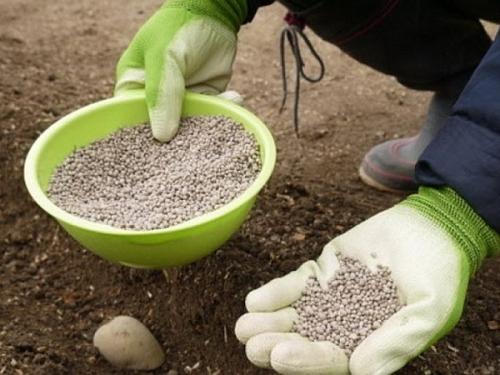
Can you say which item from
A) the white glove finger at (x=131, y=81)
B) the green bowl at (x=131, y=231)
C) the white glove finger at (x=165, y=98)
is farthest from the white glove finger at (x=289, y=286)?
the white glove finger at (x=131, y=81)

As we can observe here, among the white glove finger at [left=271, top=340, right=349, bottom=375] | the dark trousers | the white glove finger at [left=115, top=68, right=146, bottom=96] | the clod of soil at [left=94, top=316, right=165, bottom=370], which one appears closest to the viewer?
the white glove finger at [left=271, top=340, right=349, bottom=375]

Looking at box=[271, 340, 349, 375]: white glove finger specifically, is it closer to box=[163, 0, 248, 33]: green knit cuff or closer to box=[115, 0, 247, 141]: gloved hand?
box=[115, 0, 247, 141]: gloved hand

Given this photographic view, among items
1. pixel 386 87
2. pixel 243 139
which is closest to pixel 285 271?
pixel 243 139

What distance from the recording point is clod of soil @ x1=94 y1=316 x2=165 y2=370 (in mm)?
1273

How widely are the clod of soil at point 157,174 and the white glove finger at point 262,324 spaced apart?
184mm

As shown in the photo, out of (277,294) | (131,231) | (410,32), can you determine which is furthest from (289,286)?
(410,32)

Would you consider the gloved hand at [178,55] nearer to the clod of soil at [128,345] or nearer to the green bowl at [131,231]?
the green bowl at [131,231]

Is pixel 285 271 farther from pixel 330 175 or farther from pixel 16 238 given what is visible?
pixel 16 238

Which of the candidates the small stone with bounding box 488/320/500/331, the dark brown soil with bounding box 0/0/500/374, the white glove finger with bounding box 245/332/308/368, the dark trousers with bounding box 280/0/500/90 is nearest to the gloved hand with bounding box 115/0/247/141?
the dark trousers with bounding box 280/0/500/90

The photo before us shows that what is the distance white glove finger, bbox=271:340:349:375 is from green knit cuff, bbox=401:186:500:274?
24 cm

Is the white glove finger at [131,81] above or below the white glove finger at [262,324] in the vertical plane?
above

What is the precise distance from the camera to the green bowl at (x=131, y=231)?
107 cm

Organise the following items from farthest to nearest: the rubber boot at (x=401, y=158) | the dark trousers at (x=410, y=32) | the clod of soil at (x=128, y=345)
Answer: the rubber boot at (x=401, y=158), the dark trousers at (x=410, y=32), the clod of soil at (x=128, y=345)

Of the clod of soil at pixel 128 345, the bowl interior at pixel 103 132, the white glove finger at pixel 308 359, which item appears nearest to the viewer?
the white glove finger at pixel 308 359
